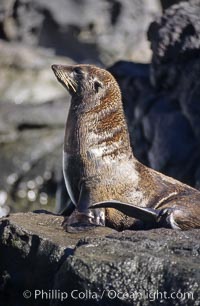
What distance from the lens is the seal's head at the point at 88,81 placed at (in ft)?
25.9

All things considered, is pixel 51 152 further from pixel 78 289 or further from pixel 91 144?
pixel 78 289

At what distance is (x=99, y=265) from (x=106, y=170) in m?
1.84

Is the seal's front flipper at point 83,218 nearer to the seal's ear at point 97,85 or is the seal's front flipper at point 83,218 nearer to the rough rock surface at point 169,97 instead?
the seal's ear at point 97,85

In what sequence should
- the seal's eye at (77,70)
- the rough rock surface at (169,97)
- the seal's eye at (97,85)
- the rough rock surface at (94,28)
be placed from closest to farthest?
the seal's eye at (97,85) → the seal's eye at (77,70) → the rough rock surface at (169,97) → the rough rock surface at (94,28)

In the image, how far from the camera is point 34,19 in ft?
71.4

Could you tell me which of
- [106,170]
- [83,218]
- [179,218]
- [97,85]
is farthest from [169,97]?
[83,218]

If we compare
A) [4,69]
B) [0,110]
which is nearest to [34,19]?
[4,69]

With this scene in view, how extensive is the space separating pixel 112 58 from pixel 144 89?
9.52 m

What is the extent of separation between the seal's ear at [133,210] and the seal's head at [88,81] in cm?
100

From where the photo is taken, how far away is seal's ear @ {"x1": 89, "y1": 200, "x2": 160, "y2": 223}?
7.18 m

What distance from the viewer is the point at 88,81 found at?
7.95m

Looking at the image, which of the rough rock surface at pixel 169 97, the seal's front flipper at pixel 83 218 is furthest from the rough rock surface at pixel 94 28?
the seal's front flipper at pixel 83 218

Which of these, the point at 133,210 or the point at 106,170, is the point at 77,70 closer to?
the point at 106,170

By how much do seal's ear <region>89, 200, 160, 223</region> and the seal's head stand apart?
100 cm
